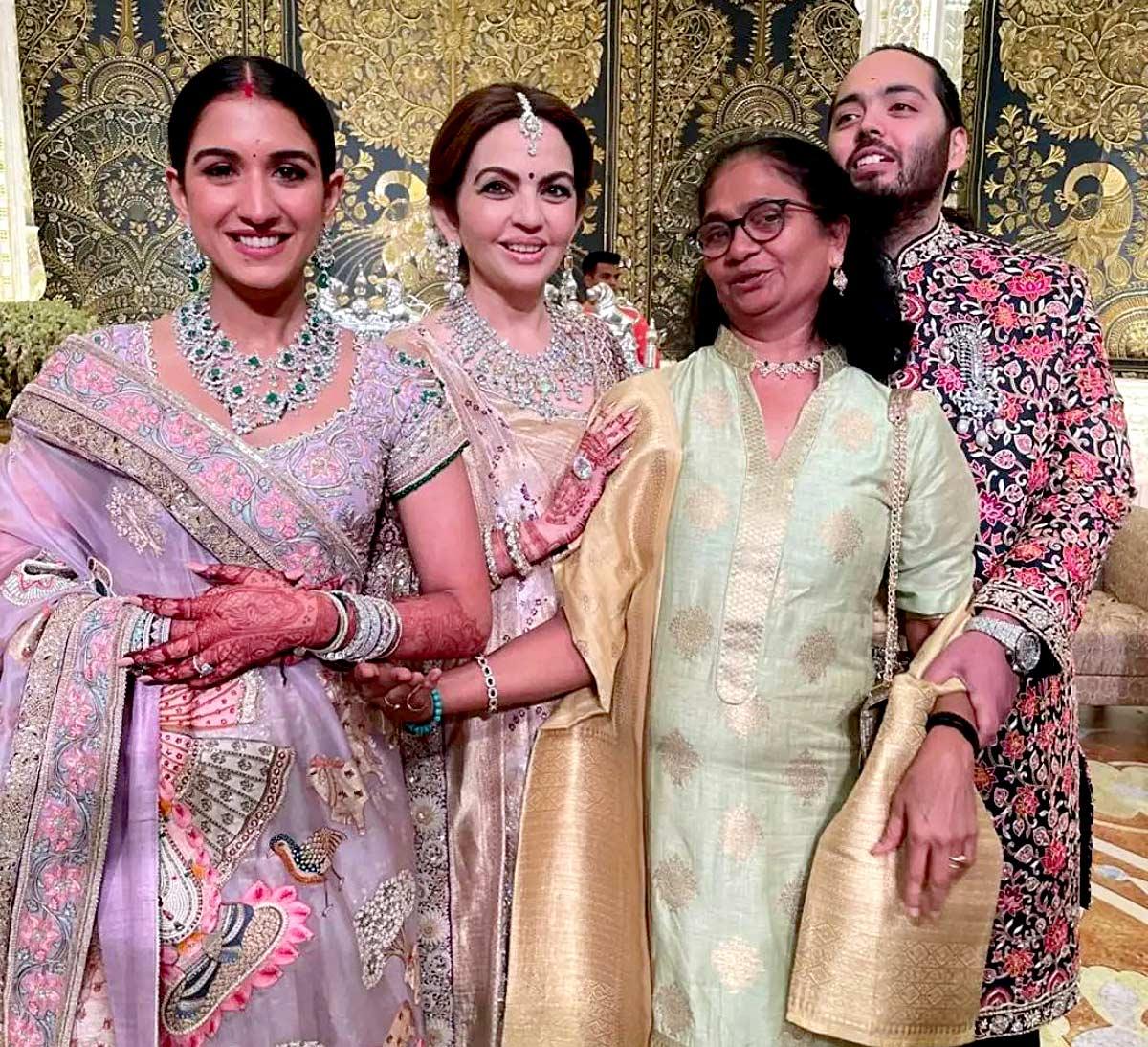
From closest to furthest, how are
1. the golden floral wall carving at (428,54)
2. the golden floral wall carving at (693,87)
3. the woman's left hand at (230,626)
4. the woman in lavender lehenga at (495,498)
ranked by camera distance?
the woman's left hand at (230,626) → the woman in lavender lehenga at (495,498) → the golden floral wall carving at (428,54) → the golden floral wall carving at (693,87)

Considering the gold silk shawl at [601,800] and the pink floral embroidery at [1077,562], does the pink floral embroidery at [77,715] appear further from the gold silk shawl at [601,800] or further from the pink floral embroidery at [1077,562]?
the pink floral embroidery at [1077,562]

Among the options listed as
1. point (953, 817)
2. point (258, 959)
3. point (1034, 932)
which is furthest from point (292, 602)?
point (1034, 932)

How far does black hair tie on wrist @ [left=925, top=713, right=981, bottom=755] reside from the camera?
1161 millimetres

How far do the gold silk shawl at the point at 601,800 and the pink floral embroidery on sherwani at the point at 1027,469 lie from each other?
0.40m

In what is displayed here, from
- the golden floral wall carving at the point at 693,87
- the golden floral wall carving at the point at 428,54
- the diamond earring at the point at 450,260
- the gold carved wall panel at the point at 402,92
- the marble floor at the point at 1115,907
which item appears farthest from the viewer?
the golden floral wall carving at the point at 693,87

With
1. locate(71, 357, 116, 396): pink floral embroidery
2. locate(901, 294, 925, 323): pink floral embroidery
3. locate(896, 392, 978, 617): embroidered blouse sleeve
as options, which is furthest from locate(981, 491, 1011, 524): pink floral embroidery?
locate(71, 357, 116, 396): pink floral embroidery

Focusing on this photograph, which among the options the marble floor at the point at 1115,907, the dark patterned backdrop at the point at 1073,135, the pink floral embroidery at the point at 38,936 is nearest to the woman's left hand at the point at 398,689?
the pink floral embroidery at the point at 38,936

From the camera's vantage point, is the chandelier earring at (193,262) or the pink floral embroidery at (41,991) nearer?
the pink floral embroidery at (41,991)

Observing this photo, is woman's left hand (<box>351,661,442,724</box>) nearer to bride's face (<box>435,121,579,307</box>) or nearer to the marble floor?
bride's face (<box>435,121,579,307</box>)

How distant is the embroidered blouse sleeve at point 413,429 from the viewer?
1.20 m

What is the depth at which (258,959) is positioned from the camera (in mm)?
1092

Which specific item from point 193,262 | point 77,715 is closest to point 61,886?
point 77,715

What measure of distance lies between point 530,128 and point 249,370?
2.10 feet

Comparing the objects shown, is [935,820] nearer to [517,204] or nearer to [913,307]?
[913,307]
